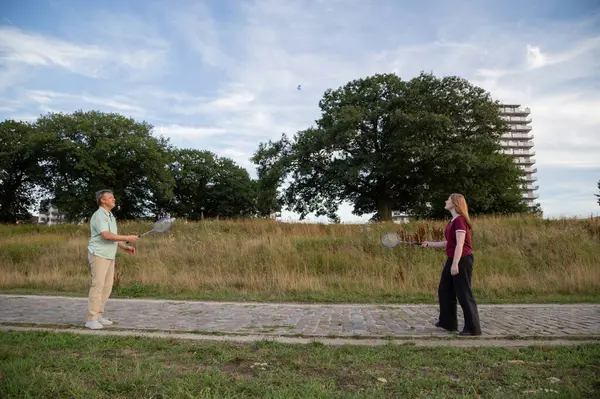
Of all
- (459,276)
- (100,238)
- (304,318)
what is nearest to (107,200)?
(100,238)

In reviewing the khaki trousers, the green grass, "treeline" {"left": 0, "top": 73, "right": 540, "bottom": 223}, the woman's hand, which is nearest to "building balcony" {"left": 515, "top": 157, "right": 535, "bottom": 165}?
"treeline" {"left": 0, "top": 73, "right": 540, "bottom": 223}

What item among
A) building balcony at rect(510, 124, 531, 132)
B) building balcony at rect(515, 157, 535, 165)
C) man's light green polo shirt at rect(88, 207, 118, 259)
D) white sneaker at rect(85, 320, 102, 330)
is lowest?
white sneaker at rect(85, 320, 102, 330)

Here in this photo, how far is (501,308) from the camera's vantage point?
9.28 metres

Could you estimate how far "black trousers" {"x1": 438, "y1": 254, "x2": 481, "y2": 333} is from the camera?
6.38 metres

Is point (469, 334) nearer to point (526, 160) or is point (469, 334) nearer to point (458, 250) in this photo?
point (458, 250)

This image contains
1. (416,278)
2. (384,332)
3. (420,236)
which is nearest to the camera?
(384,332)

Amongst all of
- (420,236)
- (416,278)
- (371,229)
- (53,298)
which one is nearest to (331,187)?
(371,229)

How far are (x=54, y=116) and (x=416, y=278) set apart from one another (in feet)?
154

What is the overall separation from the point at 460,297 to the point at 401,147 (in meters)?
28.0

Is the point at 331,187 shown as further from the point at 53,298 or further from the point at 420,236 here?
the point at 53,298

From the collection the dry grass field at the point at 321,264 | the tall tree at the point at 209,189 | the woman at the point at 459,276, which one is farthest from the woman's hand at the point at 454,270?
the tall tree at the point at 209,189

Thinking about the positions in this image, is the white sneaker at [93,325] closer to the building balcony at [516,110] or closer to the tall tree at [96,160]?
the tall tree at [96,160]

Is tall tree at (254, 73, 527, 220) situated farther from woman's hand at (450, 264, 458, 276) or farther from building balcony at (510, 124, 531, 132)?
building balcony at (510, 124, 531, 132)

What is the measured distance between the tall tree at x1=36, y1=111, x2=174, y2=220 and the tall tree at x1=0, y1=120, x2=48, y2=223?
1293mm
